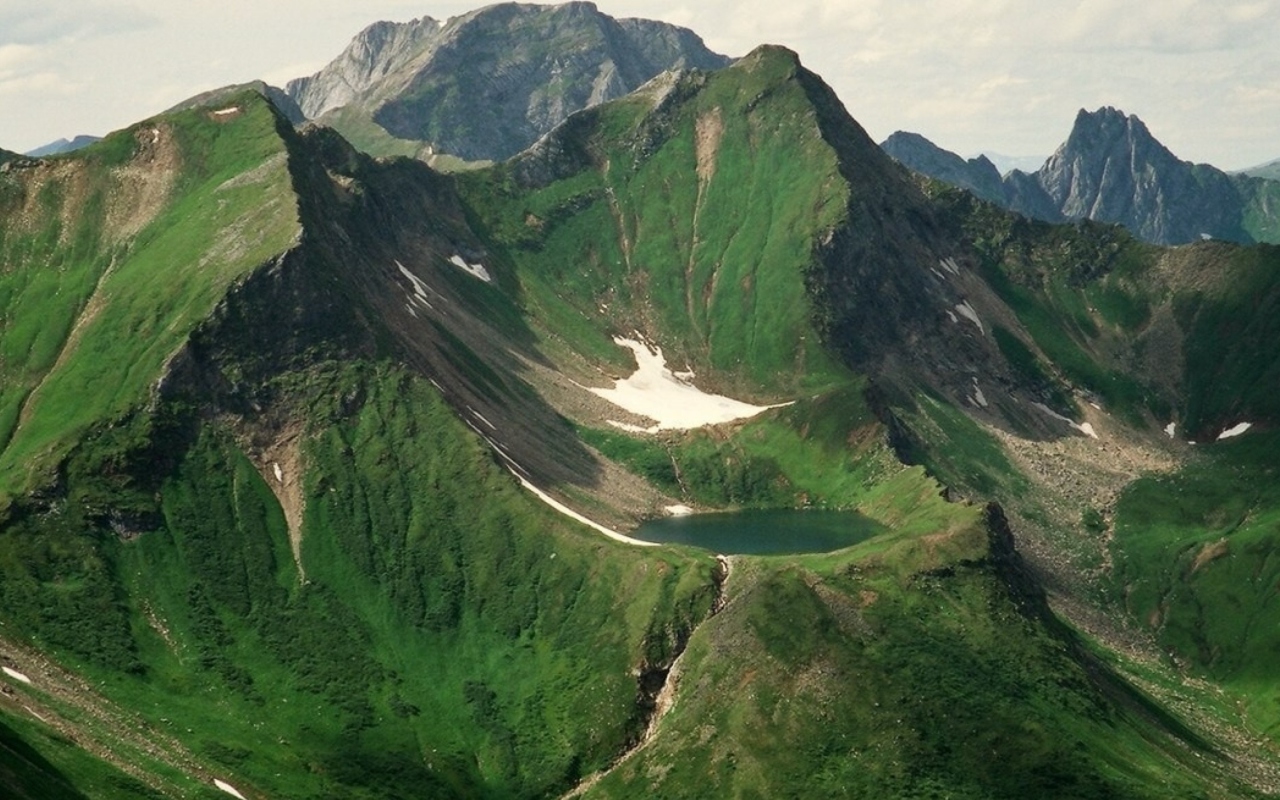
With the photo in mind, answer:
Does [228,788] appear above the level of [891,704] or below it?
below

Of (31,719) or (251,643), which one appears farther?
(251,643)

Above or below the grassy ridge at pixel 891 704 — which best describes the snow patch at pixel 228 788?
below

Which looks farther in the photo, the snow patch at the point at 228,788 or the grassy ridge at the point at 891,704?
the grassy ridge at the point at 891,704

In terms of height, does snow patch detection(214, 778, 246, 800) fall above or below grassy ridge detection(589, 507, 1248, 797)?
below

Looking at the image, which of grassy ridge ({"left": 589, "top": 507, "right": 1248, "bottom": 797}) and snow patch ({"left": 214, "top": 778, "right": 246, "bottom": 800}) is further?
grassy ridge ({"left": 589, "top": 507, "right": 1248, "bottom": 797})

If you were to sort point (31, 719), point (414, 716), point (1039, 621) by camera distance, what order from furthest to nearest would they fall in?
point (1039, 621) < point (414, 716) < point (31, 719)

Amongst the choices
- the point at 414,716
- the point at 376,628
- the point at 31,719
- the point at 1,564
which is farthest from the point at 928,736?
the point at 1,564

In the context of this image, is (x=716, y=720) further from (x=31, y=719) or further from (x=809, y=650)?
(x=31, y=719)

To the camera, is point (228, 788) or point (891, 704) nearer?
point (228, 788)
